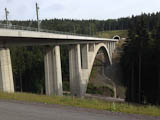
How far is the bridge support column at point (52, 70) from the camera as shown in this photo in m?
26.9

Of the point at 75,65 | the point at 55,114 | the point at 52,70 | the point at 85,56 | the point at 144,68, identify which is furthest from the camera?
the point at 85,56

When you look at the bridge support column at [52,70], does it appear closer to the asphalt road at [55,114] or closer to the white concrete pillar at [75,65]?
the white concrete pillar at [75,65]

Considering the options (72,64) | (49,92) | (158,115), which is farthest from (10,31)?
(72,64)

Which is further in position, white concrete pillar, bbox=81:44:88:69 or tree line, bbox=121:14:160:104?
white concrete pillar, bbox=81:44:88:69

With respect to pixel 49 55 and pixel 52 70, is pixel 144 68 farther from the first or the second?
pixel 49 55

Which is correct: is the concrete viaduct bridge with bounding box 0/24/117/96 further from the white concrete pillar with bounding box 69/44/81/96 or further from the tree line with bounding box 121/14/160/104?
the tree line with bounding box 121/14/160/104

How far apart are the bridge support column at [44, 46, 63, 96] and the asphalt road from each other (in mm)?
18516

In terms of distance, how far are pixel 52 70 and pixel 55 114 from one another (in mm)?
20112

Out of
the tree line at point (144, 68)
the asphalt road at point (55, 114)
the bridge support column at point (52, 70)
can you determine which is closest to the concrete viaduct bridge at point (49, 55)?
the bridge support column at point (52, 70)

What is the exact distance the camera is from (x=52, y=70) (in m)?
27.1

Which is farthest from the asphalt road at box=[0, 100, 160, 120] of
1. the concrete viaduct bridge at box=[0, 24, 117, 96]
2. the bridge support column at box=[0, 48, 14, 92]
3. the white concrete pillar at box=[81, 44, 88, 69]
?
the white concrete pillar at box=[81, 44, 88, 69]

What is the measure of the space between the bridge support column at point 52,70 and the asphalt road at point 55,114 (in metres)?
18.5

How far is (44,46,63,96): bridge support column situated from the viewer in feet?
88.1

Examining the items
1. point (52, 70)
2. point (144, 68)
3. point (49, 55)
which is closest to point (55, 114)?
point (52, 70)
